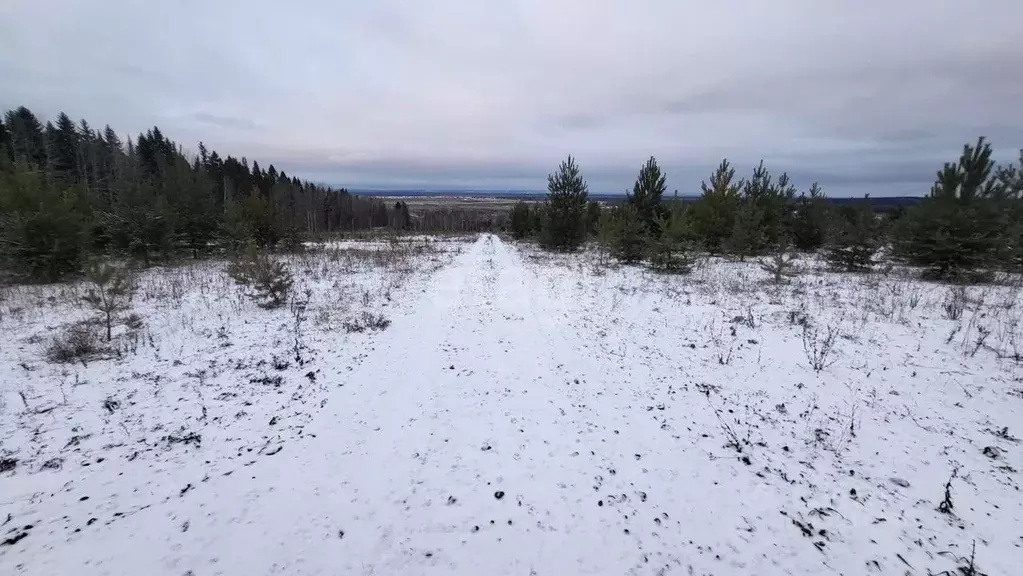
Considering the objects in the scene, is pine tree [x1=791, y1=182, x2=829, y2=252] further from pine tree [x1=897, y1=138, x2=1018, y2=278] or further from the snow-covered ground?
the snow-covered ground

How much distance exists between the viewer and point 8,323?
8.62 metres

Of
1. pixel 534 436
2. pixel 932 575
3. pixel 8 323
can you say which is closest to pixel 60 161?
pixel 8 323

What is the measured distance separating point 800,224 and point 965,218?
37.0 feet

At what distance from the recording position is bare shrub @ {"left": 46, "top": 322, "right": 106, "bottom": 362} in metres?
6.76

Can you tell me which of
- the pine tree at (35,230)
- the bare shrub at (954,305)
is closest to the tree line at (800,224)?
the bare shrub at (954,305)

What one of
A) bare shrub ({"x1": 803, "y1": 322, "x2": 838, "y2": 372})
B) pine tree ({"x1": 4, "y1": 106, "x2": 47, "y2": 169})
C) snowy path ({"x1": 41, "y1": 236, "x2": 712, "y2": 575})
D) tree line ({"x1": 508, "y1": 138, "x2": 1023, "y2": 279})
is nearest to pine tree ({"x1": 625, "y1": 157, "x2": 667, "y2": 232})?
tree line ({"x1": 508, "y1": 138, "x2": 1023, "y2": 279})

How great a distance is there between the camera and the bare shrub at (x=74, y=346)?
676cm

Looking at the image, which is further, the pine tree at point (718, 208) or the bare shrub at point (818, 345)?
the pine tree at point (718, 208)

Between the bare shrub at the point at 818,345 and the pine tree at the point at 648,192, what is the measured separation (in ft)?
42.5

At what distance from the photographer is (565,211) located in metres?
25.7

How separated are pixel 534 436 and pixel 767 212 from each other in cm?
2270

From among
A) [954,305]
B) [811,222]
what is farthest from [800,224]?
[954,305]

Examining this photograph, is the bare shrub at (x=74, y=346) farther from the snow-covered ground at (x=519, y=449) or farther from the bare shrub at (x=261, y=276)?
the bare shrub at (x=261, y=276)

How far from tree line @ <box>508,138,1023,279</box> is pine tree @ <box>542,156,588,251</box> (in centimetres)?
7
